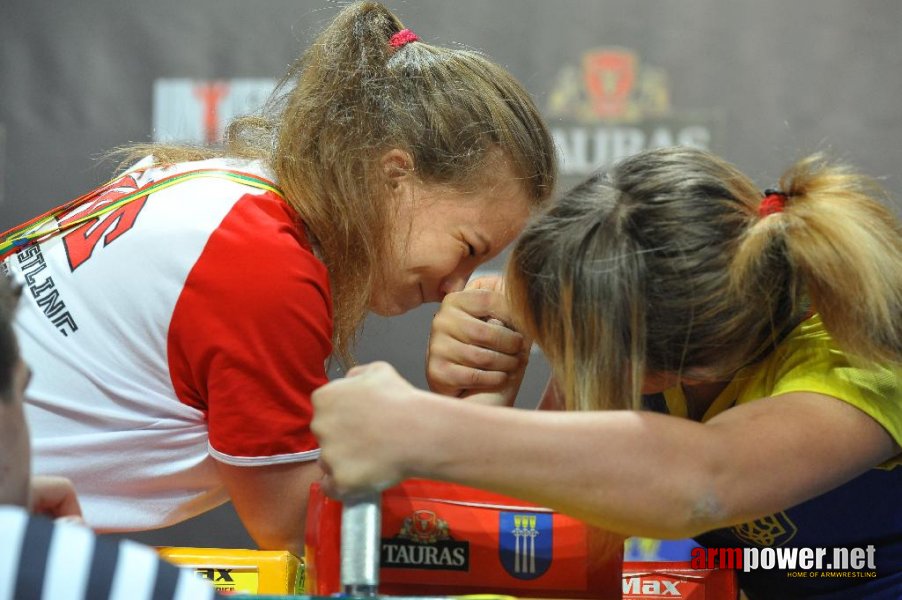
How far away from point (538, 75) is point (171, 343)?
4.15 ft

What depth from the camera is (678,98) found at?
6.96 feet

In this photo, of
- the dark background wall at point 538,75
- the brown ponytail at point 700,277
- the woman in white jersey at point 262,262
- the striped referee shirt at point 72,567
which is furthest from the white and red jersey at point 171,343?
the dark background wall at point 538,75

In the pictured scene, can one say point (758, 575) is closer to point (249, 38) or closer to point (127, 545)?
point (127, 545)

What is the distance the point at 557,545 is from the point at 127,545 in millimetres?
438

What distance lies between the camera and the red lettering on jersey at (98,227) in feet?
3.75

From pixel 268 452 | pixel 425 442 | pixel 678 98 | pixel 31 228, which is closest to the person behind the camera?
pixel 425 442

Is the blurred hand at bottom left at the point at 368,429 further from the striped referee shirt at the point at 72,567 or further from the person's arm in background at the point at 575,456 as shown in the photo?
the striped referee shirt at the point at 72,567

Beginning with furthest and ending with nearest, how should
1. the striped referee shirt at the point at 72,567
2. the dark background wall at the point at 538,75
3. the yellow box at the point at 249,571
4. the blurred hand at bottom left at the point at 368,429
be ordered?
the dark background wall at the point at 538,75 < the yellow box at the point at 249,571 < the blurred hand at bottom left at the point at 368,429 < the striped referee shirt at the point at 72,567

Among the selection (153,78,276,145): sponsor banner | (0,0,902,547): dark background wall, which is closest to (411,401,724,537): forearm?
(0,0,902,547): dark background wall

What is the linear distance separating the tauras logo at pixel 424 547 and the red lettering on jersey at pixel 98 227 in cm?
46

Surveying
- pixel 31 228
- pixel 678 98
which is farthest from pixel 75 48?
pixel 678 98

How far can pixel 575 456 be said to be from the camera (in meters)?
0.82

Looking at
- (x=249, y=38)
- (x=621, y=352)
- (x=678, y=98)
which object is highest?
(x=249, y=38)

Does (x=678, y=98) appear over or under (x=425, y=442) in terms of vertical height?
over
